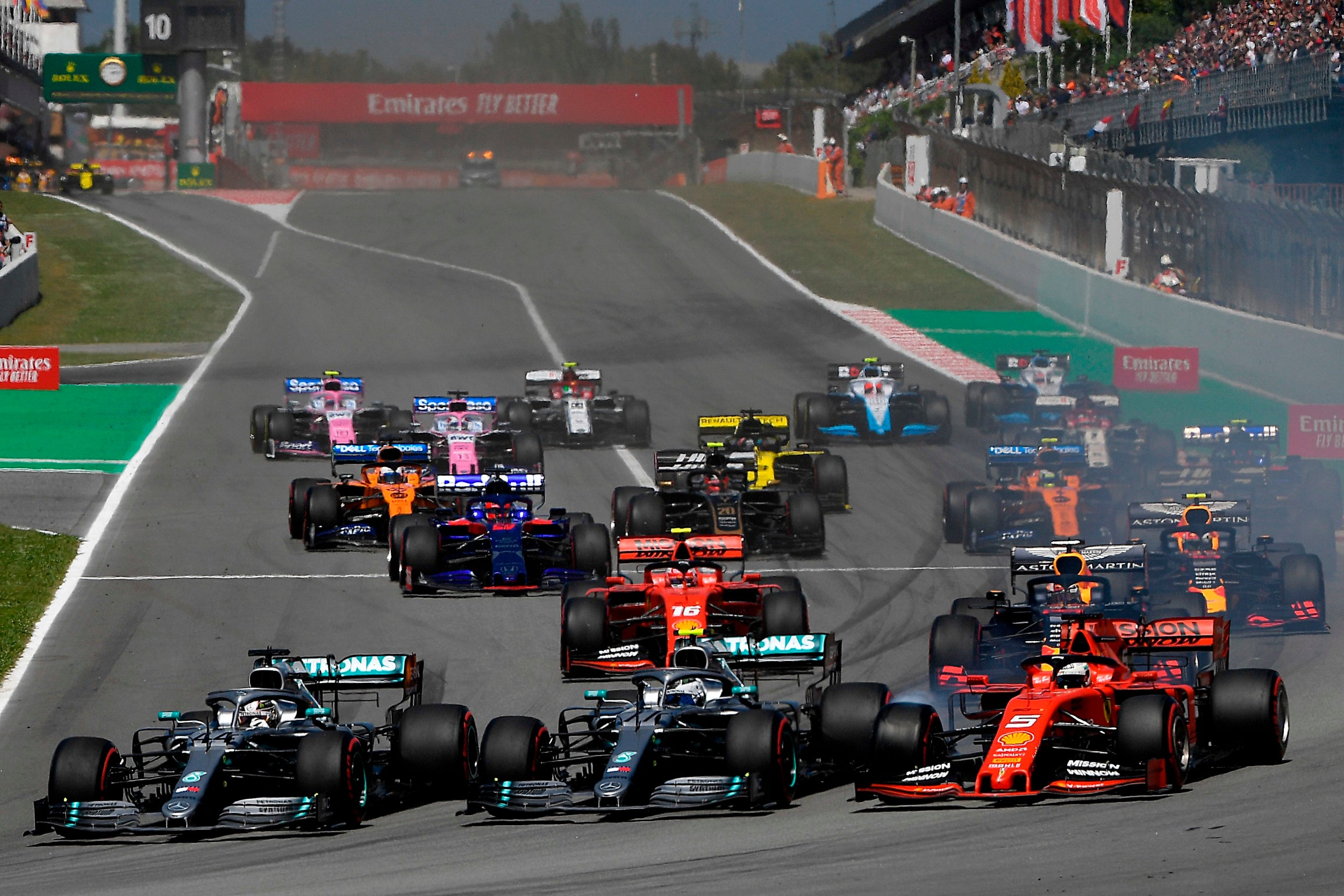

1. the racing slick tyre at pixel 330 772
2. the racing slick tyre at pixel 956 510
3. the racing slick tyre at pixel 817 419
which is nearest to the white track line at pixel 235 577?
the racing slick tyre at pixel 956 510

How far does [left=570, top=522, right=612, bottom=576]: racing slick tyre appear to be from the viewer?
894 inches

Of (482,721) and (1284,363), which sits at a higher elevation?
(1284,363)

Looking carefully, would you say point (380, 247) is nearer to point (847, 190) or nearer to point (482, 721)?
point (847, 190)

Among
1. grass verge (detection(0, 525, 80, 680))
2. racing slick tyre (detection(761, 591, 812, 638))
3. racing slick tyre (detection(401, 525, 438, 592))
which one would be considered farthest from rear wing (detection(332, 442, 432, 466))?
racing slick tyre (detection(761, 591, 812, 638))

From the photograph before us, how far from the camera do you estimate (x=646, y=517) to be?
976 inches

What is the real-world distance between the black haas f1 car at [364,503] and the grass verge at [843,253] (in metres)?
27.9

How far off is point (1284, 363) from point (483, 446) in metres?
16.4

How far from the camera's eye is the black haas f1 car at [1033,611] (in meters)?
17.3

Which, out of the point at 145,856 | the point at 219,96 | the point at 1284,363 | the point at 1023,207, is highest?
the point at 219,96

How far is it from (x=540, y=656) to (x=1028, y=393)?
16793 millimetres

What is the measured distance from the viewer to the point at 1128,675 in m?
15.0

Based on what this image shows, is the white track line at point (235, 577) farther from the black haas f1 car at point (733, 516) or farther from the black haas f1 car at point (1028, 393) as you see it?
the black haas f1 car at point (1028, 393)

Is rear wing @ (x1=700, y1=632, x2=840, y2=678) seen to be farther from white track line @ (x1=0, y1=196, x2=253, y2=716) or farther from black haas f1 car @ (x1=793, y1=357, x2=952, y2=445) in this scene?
black haas f1 car @ (x1=793, y1=357, x2=952, y2=445)

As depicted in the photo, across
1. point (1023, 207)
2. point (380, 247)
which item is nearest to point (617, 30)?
point (380, 247)
